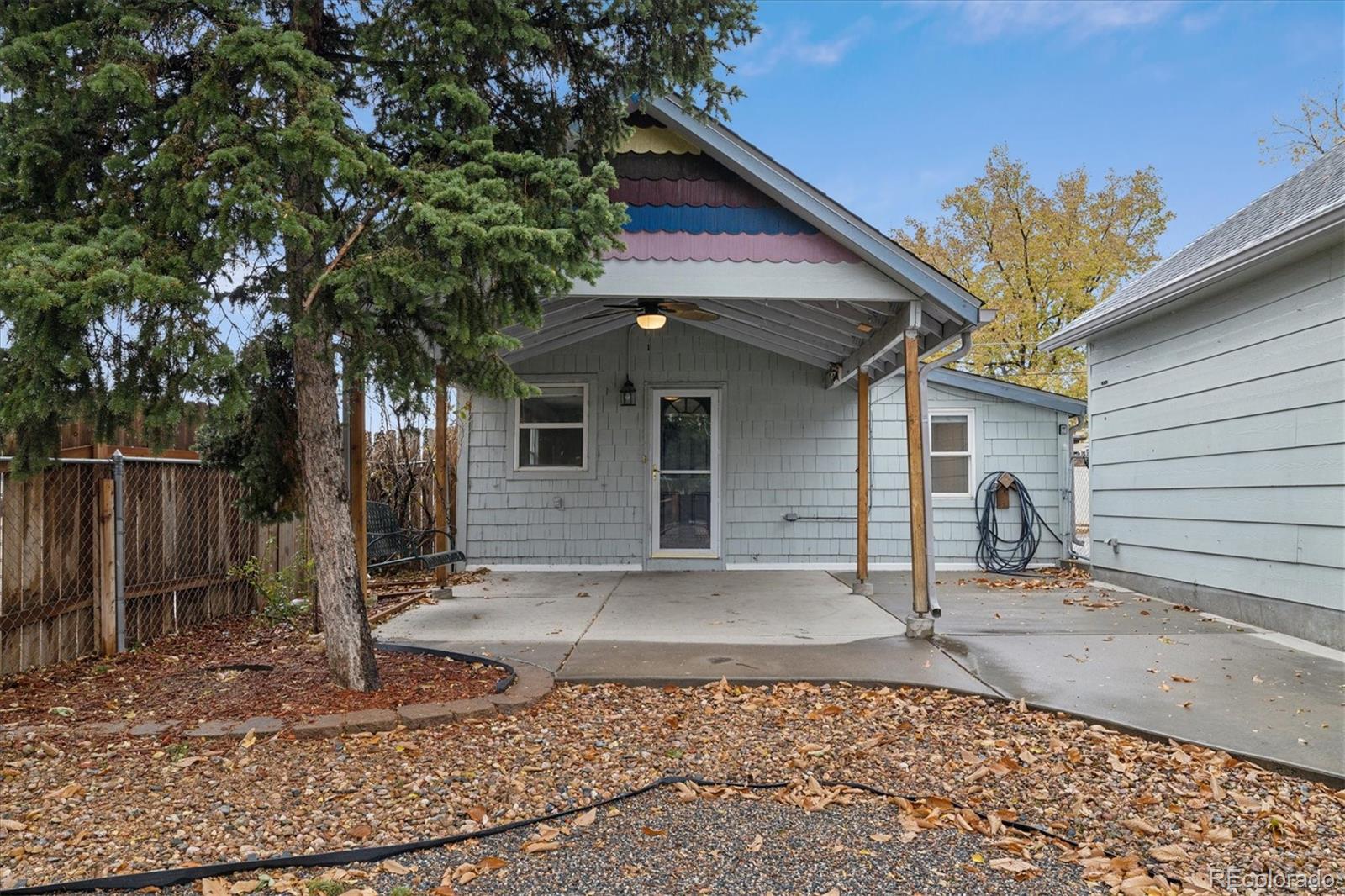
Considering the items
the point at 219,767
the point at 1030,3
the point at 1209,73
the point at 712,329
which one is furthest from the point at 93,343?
the point at 1209,73

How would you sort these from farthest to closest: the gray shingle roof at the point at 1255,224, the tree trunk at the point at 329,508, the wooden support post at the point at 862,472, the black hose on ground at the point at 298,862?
1. the wooden support post at the point at 862,472
2. the gray shingle roof at the point at 1255,224
3. the tree trunk at the point at 329,508
4. the black hose on ground at the point at 298,862

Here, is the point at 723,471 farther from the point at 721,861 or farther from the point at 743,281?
the point at 721,861

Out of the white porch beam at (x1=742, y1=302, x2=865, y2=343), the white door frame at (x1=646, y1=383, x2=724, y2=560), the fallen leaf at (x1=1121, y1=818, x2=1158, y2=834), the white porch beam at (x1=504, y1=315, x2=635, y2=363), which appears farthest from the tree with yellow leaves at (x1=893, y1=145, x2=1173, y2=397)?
the fallen leaf at (x1=1121, y1=818, x2=1158, y2=834)

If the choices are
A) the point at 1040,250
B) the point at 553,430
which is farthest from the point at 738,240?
the point at 1040,250

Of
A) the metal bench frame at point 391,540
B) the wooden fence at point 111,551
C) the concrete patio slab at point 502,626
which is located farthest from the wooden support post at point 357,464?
the metal bench frame at point 391,540

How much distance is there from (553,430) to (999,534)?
5.24m

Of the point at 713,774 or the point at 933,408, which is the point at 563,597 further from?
the point at 933,408

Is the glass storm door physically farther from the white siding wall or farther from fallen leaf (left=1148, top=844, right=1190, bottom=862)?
fallen leaf (left=1148, top=844, right=1190, bottom=862)

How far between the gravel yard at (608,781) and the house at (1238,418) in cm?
294

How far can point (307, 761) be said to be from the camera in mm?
2914

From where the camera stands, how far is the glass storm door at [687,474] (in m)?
8.62

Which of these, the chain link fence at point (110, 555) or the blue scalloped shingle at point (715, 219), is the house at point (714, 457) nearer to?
the blue scalloped shingle at point (715, 219)

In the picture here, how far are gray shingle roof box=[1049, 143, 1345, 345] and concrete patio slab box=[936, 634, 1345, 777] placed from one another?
2.66m

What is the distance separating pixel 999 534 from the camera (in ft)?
28.8
